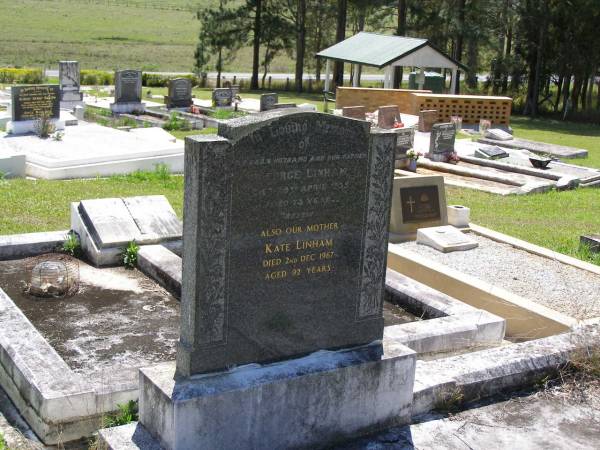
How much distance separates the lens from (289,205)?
560 centimetres

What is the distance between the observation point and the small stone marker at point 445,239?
11.0 metres

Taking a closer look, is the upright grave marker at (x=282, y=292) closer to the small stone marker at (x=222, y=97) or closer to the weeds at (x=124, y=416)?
the weeds at (x=124, y=416)

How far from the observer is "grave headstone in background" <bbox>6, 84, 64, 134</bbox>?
1908 centimetres

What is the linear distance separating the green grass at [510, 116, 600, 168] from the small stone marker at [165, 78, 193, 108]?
35.7 feet

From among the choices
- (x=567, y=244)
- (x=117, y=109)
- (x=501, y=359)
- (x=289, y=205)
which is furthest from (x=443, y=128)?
(x=289, y=205)

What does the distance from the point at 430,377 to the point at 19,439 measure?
9.75 feet

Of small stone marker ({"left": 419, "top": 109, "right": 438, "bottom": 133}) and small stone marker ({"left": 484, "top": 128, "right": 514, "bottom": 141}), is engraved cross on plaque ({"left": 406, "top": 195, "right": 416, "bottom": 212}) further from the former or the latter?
small stone marker ({"left": 419, "top": 109, "right": 438, "bottom": 133})

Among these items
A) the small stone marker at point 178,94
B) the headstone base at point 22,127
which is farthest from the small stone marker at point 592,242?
the small stone marker at point 178,94

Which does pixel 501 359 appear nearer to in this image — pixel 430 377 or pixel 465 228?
pixel 430 377

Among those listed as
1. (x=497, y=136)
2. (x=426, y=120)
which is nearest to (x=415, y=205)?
(x=497, y=136)

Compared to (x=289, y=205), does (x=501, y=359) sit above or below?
below

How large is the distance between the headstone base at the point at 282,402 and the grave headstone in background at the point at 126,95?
21110 mm

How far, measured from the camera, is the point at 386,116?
22406mm

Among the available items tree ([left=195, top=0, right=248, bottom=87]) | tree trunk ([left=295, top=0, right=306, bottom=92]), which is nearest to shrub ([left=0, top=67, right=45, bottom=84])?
tree ([left=195, top=0, right=248, bottom=87])
